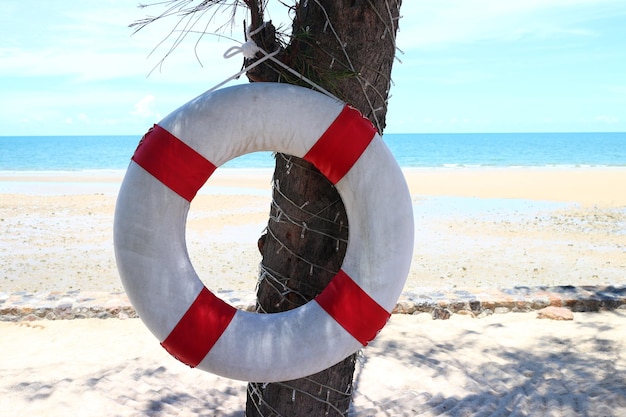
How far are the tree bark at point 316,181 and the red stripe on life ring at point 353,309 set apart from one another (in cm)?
17

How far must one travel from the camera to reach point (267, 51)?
170 centimetres

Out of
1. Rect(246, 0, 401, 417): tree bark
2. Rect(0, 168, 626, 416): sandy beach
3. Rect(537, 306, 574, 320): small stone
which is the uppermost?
Rect(246, 0, 401, 417): tree bark

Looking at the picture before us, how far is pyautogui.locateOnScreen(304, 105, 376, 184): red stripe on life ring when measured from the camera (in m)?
1.65

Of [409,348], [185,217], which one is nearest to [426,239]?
[409,348]

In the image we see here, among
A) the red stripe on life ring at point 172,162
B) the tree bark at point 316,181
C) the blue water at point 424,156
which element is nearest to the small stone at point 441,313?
the tree bark at point 316,181

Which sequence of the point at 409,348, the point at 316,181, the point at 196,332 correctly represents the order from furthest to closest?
the point at 409,348
the point at 316,181
the point at 196,332

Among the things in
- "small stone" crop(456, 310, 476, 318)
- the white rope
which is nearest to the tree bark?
the white rope

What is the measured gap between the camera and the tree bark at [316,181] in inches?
68.5

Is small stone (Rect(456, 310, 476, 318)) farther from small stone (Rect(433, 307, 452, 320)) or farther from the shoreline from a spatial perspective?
the shoreline

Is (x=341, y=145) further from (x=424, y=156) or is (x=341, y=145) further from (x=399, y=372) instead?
(x=424, y=156)

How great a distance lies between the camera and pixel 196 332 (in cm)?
160

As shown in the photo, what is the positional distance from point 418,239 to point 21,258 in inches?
159

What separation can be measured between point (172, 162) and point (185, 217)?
0.15 meters

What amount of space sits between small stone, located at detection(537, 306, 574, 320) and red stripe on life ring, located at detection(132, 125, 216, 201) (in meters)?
2.87
